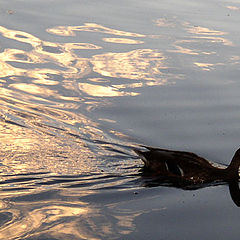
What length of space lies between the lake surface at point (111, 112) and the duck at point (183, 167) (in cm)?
19

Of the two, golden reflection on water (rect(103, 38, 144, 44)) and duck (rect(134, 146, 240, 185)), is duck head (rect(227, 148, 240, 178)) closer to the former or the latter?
duck (rect(134, 146, 240, 185))

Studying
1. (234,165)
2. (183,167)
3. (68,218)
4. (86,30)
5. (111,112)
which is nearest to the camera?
(68,218)

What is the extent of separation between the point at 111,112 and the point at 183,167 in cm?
239

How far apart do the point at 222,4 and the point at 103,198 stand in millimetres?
10999

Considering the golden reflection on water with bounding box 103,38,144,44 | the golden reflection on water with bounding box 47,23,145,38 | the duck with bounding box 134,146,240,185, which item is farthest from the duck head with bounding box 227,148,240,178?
the golden reflection on water with bounding box 47,23,145,38

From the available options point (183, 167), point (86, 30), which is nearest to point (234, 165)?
point (183, 167)

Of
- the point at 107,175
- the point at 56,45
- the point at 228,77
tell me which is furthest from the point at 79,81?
the point at 107,175

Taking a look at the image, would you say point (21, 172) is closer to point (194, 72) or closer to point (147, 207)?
point (147, 207)

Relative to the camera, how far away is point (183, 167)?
28.3 ft

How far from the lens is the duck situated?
8641mm

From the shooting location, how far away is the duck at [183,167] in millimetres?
8641

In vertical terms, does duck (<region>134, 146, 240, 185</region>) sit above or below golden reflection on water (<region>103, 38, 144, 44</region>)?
below

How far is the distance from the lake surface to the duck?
0.19m

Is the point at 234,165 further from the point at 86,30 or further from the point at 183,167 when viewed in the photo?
the point at 86,30
